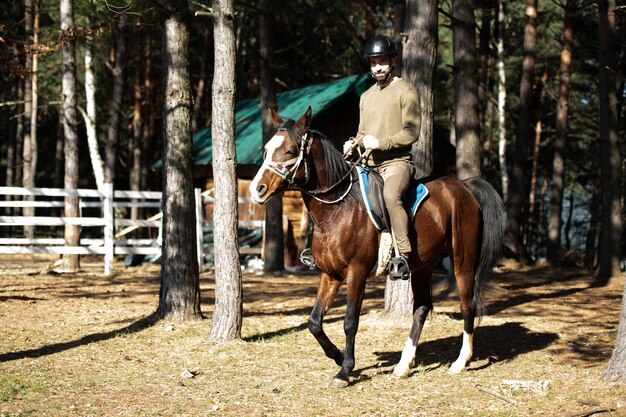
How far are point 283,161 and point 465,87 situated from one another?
851cm

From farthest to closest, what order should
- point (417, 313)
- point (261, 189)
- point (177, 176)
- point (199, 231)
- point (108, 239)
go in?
point (199, 231)
point (108, 239)
point (177, 176)
point (417, 313)
point (261, 189)

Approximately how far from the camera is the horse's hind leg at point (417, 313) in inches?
324

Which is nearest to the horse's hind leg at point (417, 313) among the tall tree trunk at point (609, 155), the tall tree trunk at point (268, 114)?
the tall tree trunk at point (268, 114)

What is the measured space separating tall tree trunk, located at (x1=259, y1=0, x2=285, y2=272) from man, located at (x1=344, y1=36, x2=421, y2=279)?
423 inches

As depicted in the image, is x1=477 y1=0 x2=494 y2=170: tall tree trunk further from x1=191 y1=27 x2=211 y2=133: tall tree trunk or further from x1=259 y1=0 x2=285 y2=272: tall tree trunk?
x1=191 y1=27 x2=211 y2=133: tall tree trunk

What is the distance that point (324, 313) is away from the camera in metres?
7.81

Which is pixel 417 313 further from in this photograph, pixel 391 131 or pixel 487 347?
pixel 391 131

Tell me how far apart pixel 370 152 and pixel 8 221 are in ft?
39.4

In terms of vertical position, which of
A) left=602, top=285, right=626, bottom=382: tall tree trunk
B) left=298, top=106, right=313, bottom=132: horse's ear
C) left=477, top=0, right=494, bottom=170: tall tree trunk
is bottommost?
left=602, top=285, right=626, bottom=382: tall tree trunk

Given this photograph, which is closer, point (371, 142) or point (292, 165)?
point (292, 165)

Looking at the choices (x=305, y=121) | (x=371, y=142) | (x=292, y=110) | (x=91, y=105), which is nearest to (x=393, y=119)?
(x=371, y=142)

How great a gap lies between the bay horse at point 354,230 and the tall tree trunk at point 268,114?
407 inches

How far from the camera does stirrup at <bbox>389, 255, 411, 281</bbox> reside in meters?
Result: 7.62

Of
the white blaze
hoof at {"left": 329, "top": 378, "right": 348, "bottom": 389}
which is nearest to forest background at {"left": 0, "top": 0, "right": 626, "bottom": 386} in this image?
the white blaze
